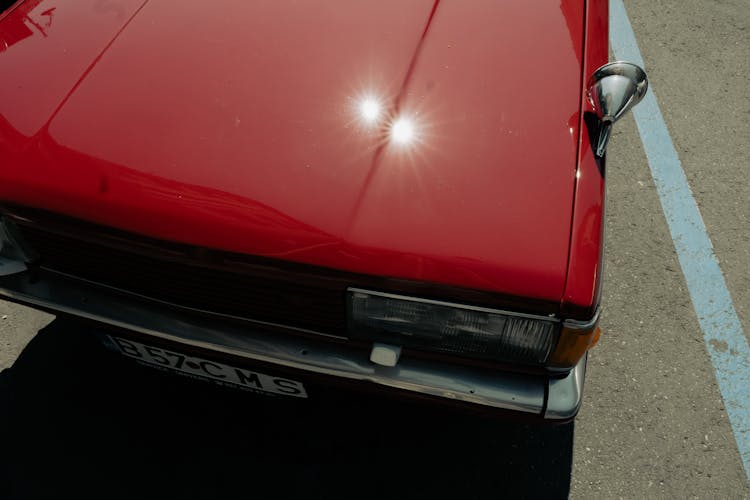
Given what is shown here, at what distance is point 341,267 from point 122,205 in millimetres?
587

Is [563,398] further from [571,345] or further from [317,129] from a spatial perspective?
[317,129]

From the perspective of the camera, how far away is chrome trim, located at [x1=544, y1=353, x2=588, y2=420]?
5.41 feet

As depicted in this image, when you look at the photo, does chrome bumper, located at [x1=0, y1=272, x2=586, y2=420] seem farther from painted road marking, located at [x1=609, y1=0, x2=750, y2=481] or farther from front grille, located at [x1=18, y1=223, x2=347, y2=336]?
painted road marking, located at [x1=609, y1=0, x2=750, y2=481]

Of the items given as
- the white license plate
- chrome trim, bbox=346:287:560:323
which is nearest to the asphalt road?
the white license plate

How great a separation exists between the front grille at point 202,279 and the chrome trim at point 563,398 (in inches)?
23.0

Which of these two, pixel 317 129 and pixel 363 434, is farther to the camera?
pixel 363 434

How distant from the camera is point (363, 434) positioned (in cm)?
228

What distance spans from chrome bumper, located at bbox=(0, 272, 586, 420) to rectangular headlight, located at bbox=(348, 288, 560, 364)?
0.07 metres

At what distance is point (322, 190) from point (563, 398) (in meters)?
0.84

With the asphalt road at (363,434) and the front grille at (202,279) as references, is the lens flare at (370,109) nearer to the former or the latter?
the front grille at (202,279)

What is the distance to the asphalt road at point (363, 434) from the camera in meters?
2.15

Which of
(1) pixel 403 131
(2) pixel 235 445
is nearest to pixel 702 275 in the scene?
(1) pixel 403 131

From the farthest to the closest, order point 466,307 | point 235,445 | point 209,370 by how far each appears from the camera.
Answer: point 235,445 → point 209,370 → point 466,307

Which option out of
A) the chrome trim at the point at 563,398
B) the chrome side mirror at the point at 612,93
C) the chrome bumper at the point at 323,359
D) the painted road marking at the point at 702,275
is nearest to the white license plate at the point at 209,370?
the chrome bumper at the point at 323,359
